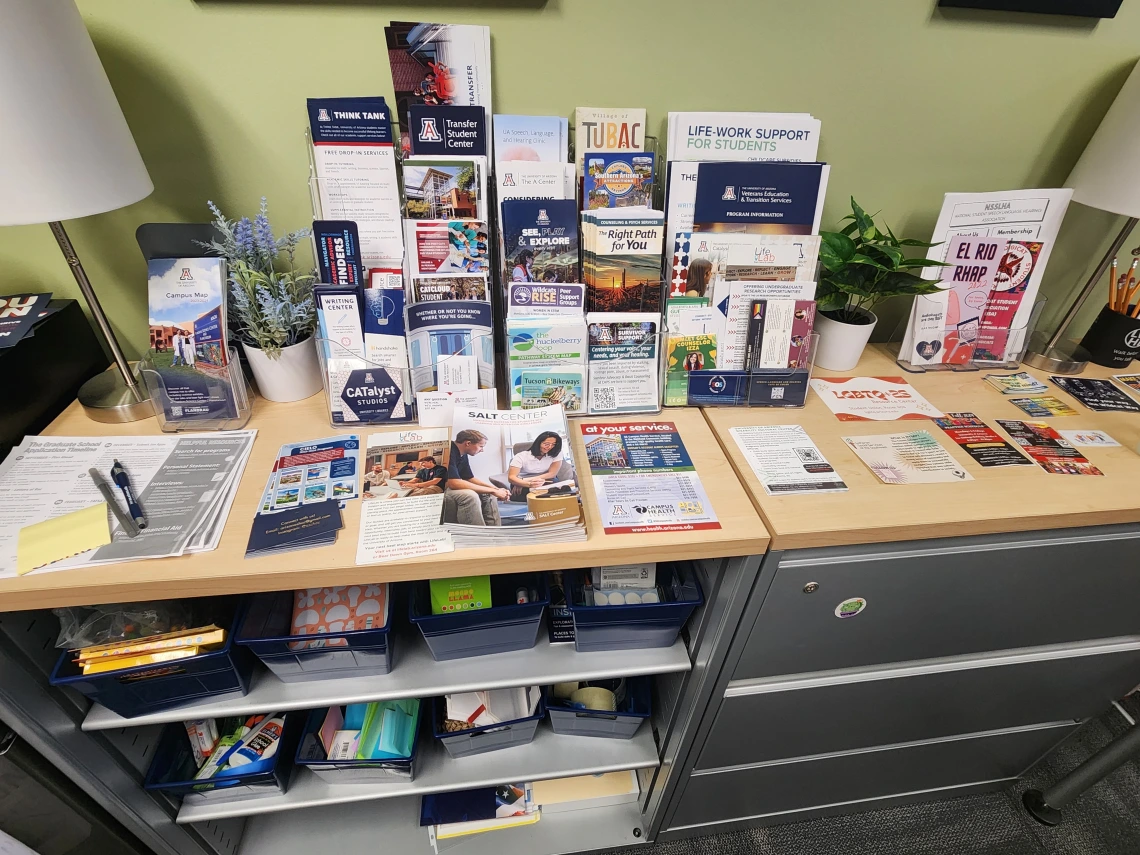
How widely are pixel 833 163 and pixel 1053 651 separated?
105 centimetres

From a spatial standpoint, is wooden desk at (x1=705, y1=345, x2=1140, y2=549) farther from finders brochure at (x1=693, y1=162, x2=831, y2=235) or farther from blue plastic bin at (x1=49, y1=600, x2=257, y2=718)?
blue plastic bin at (x1=49, y1=600, x2=257, y2=718)

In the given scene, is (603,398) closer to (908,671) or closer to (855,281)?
(855,281)

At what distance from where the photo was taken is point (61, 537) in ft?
2.53

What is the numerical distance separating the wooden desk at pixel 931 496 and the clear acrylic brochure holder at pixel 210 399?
2.65 ft

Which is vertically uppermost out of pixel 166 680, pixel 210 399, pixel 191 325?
pixel 191 325

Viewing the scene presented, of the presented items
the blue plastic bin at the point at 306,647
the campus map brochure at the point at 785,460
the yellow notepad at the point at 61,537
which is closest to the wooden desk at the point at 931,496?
the campus map brochure at the point at 785,460

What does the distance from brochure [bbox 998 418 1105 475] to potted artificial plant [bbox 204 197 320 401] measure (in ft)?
4.05

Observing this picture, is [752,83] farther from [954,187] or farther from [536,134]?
[954,187]

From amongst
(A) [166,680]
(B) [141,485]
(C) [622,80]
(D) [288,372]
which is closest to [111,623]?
(A) [166,680]

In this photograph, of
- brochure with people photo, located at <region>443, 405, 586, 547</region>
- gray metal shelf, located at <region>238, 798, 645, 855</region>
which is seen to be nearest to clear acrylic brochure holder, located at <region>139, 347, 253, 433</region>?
brochure with people photo, located at <region>443, 405, 586, 547</region>

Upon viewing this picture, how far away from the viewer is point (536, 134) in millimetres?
1038

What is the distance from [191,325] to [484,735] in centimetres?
92

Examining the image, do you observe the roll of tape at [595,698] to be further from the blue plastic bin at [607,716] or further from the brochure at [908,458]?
the brochure at [908,458]

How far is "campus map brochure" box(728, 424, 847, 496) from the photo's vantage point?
2.97 feet
